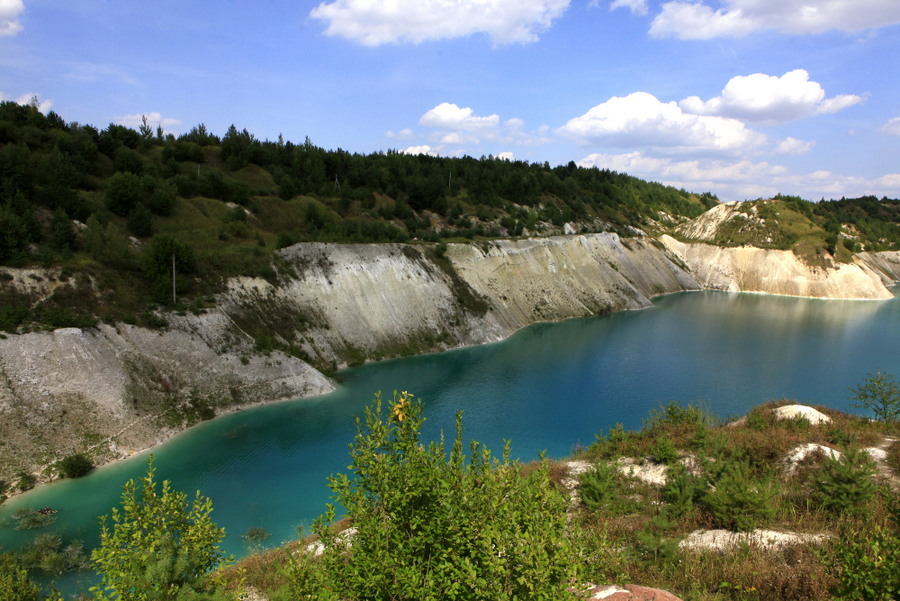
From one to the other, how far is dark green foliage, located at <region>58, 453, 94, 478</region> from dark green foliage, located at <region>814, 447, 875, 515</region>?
76.9ft

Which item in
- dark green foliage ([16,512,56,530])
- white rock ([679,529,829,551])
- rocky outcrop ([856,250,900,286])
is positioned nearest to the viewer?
white rock ([679,529,829,551])

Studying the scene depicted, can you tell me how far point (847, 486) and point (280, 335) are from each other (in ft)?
93.3

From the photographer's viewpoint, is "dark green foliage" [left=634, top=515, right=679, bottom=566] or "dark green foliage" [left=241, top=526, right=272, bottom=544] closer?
"dark green foliage" [left=634, top=515, right=679, bottom=566]

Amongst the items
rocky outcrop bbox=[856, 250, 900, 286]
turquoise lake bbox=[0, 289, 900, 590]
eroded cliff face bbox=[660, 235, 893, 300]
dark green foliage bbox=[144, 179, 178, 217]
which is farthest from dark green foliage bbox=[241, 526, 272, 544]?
rocky outcrop bbox=[856, 250, 900, 286]

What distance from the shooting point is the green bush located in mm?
5266

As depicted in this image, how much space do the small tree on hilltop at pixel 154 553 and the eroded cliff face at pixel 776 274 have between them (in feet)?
259

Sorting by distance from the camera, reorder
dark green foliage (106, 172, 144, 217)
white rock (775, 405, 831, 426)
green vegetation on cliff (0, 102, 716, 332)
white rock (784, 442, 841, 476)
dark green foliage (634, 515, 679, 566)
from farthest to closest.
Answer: dark green foliage (106, 172, 144, 217), green vegetation on cliff (0, 102, 716, 332), white rock (775, 405, 831, 426), white rock (784, 442, 841, 476), dark green foliage (634, 515, 679, 566)

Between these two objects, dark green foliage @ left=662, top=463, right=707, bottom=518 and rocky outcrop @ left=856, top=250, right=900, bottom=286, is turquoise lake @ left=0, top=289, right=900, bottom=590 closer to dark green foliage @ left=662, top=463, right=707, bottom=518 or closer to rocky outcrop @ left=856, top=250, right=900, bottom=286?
dark green foliage @ left=662, top=463, right=707, bottom=518

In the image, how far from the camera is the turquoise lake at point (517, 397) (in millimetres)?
17641

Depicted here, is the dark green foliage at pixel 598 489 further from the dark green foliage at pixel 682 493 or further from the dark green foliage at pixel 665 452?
the dark green foliage at pixel 665 452

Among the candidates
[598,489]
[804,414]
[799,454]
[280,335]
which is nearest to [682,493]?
[598,489]

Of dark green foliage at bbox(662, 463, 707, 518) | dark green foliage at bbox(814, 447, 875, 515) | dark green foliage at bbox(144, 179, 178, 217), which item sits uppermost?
dark green foliage at bbox(144, 179, 178, 217)

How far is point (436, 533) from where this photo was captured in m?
5.98

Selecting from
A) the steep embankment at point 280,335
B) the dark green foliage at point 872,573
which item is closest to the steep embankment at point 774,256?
the steep embankment at point 280,335
